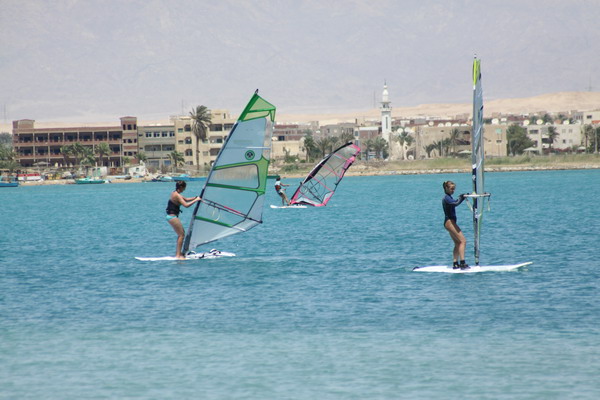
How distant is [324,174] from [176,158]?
10345 centimetres

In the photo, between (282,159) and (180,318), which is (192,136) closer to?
(282,159)

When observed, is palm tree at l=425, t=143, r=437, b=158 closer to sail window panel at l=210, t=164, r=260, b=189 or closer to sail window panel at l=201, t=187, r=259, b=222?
sail window panel at l=201, t=187, r=259, b=222

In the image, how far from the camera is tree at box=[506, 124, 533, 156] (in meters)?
178

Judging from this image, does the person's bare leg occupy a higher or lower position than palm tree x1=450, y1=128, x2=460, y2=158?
lower

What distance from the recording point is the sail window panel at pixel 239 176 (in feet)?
78.0

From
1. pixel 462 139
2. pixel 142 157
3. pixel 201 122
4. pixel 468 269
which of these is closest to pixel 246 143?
pixel 468 269

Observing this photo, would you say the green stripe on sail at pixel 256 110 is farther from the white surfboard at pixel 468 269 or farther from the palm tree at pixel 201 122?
the palm tree at pixel 201 122

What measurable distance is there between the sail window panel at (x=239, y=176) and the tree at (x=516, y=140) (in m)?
157

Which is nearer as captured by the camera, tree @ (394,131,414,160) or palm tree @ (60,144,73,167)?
palm tree @ (60,144,73,167)

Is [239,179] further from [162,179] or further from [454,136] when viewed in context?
[454,136]

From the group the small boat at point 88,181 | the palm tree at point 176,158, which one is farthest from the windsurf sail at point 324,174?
the small boat at point 88,181

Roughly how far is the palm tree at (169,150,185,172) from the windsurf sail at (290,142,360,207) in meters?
96.9

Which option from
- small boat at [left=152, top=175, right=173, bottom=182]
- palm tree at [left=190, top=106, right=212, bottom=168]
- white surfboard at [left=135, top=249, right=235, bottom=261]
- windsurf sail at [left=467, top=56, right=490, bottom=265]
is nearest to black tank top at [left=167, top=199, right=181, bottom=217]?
white surfboard at [left=135, top=249, right=235, bottom=261]

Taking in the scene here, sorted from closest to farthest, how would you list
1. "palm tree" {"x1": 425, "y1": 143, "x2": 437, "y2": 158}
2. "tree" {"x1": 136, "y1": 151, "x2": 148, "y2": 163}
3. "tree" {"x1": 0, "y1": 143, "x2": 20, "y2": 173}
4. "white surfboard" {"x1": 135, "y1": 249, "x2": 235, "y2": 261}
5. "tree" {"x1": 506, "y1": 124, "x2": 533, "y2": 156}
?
"white surfboard" {"x1": 135, "y1": 249, "x2": 235, "y2": 261}
"tree" {"x1": 136, "y1": 151, "x2": 148, "y2": 163}
"tree" {"x1": 0, "y1": 143, "x2": 20, "y2": 173}
"tree" {"x1": 506, "y1": 124, "x2": 533, "y2": 156}
"palm tree" {"x1": 425, "y1": 143, "x2": 437, "y2": 158}
